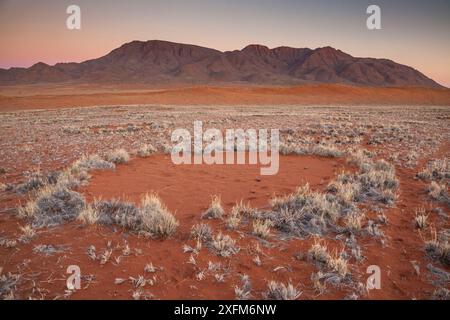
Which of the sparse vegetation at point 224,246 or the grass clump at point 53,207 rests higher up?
the grass clump at point 53,207

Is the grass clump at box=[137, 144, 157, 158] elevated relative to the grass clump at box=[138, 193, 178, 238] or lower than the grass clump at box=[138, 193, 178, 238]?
elevated

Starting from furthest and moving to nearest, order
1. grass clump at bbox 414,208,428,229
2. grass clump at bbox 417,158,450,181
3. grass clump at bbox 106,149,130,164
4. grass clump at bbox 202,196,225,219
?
grass clump at bbox 106,149,130,164 → grass clump at bbox 417,158,450,181 → grass clump at bbox 202,196,225,219 → grass clump at bbox 414,208,428,229

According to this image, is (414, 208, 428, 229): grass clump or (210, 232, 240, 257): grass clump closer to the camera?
(210, 232, 240, 257): grass clump

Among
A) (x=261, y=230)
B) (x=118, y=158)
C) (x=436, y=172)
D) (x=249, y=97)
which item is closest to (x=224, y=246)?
(x=261, y=230)

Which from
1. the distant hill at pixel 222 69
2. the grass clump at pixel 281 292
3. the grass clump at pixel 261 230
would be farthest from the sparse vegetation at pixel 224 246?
the distant hill at pixel 222 69

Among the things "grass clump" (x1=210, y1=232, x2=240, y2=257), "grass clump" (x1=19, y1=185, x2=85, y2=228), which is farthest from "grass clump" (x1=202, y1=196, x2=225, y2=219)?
"grass clump" (x1=19, y1=185, x2=85, y2=228)

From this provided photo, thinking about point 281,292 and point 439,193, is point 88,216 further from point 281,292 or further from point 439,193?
point 439,193

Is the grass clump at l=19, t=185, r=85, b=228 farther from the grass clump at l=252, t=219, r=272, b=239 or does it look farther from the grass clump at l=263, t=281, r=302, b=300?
the grass clump at l=263, t=281, r=302, b=300

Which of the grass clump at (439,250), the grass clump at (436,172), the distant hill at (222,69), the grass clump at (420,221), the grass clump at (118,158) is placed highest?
the distant hill at (222,69)

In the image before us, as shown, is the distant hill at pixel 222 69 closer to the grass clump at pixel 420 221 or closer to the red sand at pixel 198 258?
the red sand at pixel 198 258

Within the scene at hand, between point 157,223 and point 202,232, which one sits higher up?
point 157,223
